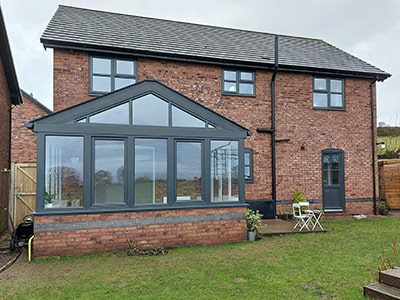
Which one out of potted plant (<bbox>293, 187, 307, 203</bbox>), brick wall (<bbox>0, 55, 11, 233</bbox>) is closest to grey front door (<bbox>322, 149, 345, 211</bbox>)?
potted plant (<bbox>293, 187, 307, 203</bbox>)

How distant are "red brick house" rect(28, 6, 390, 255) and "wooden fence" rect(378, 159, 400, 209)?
2.12ft

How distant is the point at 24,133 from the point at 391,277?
14.4 m

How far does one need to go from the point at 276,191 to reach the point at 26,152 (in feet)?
34.7

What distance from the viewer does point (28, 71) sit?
943 inches

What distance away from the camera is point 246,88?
1183cm

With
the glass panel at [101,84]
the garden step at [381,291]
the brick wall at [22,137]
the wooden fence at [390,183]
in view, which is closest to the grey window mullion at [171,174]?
the glass panel at [101,84]

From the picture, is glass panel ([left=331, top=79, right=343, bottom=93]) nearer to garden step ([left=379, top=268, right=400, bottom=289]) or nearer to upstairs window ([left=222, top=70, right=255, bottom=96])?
upstairs window ([left=222, top=70, right=255, bottom=96])

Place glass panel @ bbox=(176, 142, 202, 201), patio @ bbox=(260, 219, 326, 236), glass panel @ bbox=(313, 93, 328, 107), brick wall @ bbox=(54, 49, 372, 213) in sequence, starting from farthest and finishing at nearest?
glass panel @ bbox=(313, 93, 328, 107)
brick wall @ bbox=(54, 49, 372, 213)
patio @ bbox=(260, 219, 326, 236)
glass panel @ bbox=(176, 142, 202, 201)

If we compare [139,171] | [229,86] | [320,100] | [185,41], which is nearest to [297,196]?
[320,100]

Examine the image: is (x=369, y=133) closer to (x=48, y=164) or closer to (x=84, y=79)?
A: (x=84, y=79)

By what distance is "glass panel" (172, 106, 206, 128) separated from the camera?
7.89 metres

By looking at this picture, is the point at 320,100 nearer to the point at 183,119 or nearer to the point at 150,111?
the point at 183,119

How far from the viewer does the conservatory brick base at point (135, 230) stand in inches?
269

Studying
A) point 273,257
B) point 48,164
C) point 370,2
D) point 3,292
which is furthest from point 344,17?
point 3,292
